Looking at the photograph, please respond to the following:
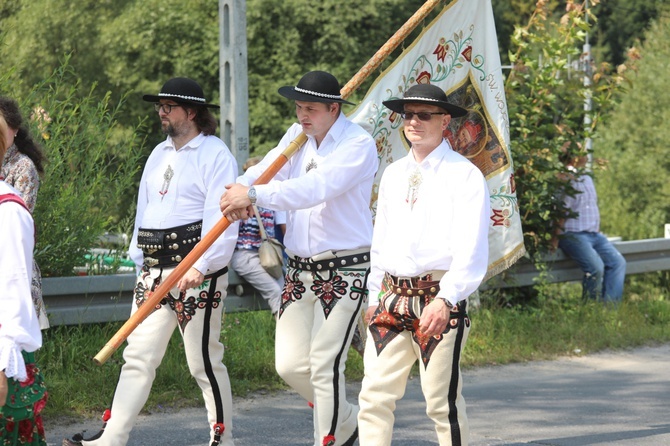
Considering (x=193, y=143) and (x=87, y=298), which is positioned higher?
(x=193, y=143)

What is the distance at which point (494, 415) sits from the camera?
7.40 meters

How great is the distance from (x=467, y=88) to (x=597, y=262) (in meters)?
4.09

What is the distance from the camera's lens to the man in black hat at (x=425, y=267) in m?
5.21

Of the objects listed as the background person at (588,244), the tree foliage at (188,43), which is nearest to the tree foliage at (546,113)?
the background person at (588,244)

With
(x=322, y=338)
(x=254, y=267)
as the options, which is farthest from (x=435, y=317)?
(x=254, y=267)

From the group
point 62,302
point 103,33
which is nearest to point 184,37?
point 103,33

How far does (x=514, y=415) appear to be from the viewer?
7.39 m

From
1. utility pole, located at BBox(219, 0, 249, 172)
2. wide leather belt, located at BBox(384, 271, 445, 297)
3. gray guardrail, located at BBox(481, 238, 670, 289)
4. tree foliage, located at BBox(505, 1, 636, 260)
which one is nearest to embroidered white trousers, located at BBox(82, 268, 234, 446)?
wide leather belt, located at BBox(384, 271, 445, 297)

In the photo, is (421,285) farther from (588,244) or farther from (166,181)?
(588,244)

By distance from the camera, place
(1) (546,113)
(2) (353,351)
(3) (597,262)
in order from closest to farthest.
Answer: (2) (353,351) < (1) (546,113) < (3) (597,262)

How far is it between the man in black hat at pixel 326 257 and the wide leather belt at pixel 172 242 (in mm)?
386

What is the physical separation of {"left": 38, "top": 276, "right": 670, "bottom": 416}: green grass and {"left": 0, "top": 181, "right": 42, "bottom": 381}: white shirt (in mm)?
3312

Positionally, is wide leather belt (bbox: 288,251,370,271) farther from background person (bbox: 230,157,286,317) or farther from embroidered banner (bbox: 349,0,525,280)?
background person (bbox: 230,157,286,317)

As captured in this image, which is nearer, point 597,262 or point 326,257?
point 326,257
